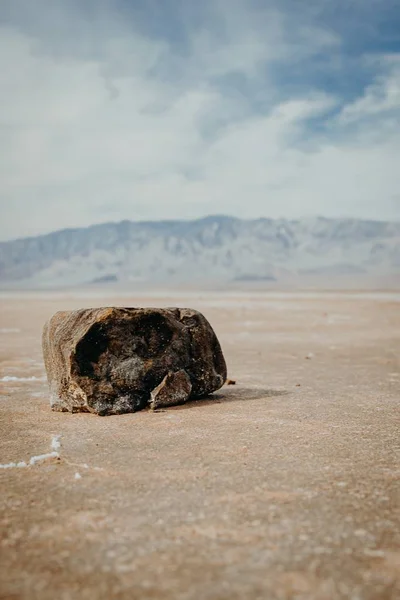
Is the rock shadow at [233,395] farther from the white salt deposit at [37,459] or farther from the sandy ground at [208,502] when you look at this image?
the white salt deposit at [37,459]

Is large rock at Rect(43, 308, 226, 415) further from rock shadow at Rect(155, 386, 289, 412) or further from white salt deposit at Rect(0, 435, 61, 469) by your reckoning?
white salt deposit at Rect(0, 435, 61, 469)

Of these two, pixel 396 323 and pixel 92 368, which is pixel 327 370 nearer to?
pixel 92 368

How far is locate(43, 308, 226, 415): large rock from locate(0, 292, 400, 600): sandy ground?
22 centimetres

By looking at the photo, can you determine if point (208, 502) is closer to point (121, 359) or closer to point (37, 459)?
point (37, 459)

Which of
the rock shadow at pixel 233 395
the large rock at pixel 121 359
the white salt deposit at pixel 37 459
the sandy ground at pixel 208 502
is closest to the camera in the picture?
the sandy ground at pixel 208 502

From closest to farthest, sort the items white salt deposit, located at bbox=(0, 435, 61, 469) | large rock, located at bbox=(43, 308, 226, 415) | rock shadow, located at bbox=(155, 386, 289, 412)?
white salt deposit, located at bbox=(0, 435, 61, 469) < large rock, located at bbox=(43, 308, 226, 415) < rock shadow, located at bbox=(155, 386, 289, 412)

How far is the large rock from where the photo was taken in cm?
522

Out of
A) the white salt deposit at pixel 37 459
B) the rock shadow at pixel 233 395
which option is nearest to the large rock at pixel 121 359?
the rock shadow at pixel 233 395

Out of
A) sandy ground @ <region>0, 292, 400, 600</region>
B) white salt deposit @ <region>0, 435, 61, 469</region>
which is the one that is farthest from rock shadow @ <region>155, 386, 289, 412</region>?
white salt deposit @ <region>0, 435, 61, 469</region>

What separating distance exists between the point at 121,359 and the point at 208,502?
2.50 metres

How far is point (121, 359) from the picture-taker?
17.4ft

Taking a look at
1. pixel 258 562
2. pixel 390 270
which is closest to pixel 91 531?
pixel 258 562

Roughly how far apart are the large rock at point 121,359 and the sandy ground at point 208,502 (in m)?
0.22

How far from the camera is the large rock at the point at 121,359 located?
5219mm
